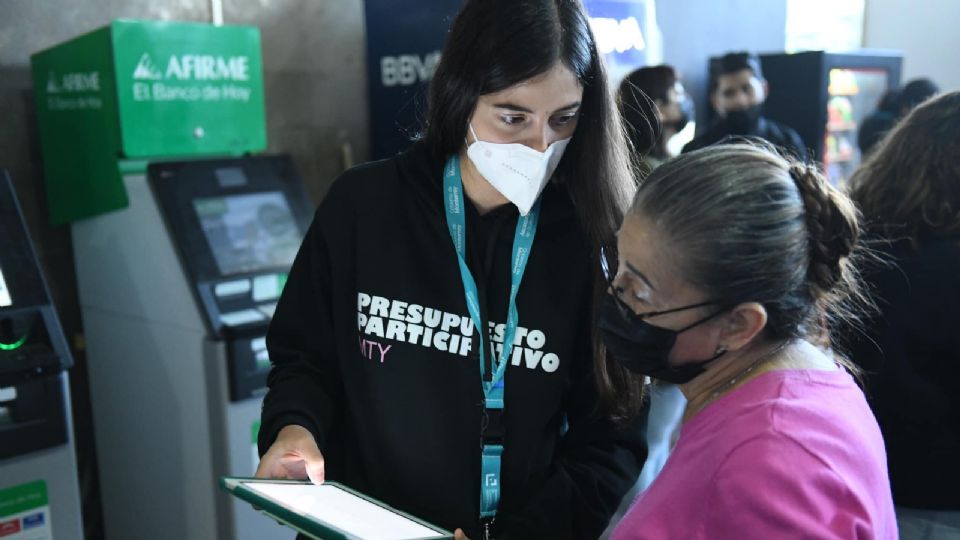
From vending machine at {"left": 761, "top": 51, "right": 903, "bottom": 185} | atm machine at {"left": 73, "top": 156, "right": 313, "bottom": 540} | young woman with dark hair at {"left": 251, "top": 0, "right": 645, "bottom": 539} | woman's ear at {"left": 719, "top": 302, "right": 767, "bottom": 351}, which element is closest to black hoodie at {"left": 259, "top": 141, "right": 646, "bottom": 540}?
young woman with dark hair at {"left": 251, "top": 0, "right": 645, "bottom": 539}

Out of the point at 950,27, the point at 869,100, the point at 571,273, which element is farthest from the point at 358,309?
the point at 950,27

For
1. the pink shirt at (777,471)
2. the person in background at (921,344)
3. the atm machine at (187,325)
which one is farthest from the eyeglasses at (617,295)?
the atm machine at (187,325)

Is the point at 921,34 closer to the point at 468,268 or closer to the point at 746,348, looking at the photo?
the point at 468,268

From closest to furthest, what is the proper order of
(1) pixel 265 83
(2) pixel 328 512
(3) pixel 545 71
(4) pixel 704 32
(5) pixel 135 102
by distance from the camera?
(2) pixel 328 512, (3) pixel 545 71, (5) pixel 135 102, (1) pixel 265 83, (4) pixel 704 32

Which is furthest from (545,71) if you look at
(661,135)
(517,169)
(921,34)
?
(921,34)

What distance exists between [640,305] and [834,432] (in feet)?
0.90

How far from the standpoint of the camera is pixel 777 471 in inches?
32.7

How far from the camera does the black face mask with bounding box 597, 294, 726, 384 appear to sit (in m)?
1.06

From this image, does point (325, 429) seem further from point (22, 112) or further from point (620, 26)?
point (620, 26)

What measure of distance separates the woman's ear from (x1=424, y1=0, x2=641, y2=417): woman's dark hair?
30 cm

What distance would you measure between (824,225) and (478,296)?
51 centimetres

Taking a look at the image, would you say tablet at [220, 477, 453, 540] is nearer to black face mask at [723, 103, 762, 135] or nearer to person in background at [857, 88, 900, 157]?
black face mask at [723, 103, 762, 135]

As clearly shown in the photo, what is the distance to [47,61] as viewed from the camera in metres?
2.50

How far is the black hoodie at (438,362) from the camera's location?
1.31 metres
